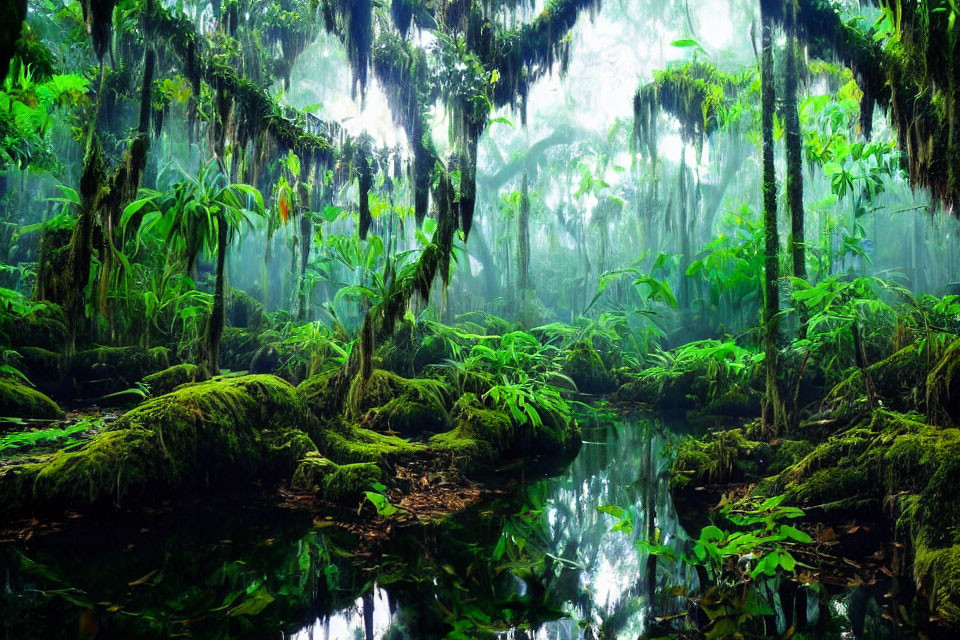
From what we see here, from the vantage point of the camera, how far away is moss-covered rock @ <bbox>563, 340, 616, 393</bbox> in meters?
13.0

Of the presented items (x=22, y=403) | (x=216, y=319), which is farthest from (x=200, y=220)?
(x=22, y=403)

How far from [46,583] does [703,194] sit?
20.9 metres

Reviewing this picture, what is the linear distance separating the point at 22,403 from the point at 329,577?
15.6 feet

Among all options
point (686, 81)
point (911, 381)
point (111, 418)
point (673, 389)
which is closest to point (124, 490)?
point (111, 418)

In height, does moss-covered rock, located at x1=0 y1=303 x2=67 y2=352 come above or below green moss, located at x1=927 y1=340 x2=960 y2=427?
above

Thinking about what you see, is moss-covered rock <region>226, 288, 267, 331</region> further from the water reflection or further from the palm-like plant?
the water reflection

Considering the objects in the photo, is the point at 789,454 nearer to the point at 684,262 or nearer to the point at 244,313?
the point at 684,262

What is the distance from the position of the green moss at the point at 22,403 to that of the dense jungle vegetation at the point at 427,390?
30mm

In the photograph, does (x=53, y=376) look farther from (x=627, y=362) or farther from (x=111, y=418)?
(x=627, y=362)

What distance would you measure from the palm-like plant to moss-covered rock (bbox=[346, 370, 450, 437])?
63.6 inches

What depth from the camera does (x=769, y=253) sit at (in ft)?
21.5

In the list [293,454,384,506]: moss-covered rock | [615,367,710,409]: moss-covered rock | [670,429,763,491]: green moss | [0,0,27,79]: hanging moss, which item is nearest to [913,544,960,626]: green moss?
[670,429,763,491]: green moss

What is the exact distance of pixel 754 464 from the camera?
5.66 m

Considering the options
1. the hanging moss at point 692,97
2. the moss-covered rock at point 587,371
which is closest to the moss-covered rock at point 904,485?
the moss-covered rock at point 587,371
